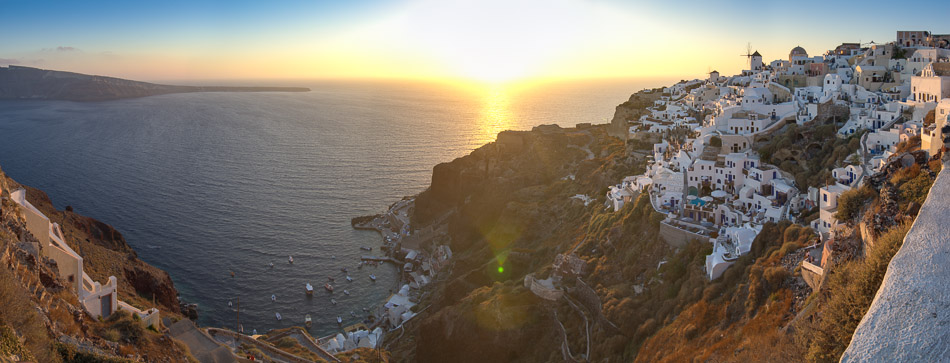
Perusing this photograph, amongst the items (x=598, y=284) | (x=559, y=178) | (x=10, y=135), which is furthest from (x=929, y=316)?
(x=10, y=135)

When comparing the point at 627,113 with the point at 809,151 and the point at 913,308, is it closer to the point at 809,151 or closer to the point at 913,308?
the point at 809,151

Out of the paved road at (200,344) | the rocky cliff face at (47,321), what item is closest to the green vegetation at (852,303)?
the rocky cliff face at (47,321)

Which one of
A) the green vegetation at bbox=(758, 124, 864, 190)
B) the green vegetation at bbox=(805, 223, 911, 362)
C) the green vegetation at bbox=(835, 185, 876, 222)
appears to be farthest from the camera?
the green vegetation at bbox=(758, 124, 864, 190)

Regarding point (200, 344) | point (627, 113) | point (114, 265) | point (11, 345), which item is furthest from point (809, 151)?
point (114, 265)

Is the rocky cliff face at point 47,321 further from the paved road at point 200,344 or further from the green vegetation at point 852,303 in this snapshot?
the green vegetation at point 852,303

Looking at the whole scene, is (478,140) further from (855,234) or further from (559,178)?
(855,234)

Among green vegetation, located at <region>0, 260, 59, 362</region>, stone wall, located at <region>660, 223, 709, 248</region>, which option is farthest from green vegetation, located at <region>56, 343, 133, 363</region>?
stone wall, located at <region>660, 223, 709, 248</region>

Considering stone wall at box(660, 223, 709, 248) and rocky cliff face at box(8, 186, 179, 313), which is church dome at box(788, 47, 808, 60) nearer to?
stone wall at box(660, 223, 709, 248)
